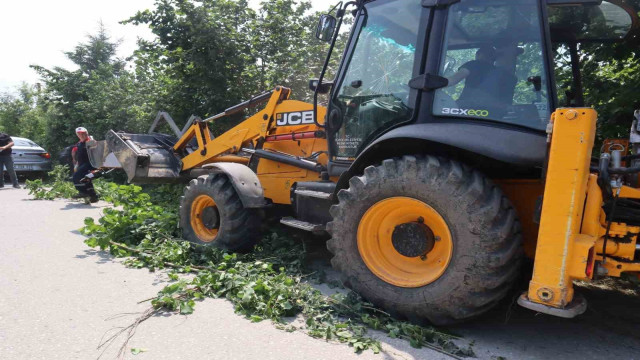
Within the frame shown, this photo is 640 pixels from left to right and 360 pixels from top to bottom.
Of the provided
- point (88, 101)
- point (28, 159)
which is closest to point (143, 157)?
point (28, 159)

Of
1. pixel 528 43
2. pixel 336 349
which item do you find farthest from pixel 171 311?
pixel 528 43

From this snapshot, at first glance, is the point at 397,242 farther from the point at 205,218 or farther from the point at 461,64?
the point at 205,218

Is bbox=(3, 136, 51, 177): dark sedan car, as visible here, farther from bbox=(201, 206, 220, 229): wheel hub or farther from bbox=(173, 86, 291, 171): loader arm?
bbox=(201, 206, 220, 229): wheel hub

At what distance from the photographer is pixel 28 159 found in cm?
1347

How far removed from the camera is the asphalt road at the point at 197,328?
115 inches

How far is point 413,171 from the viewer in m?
3.24

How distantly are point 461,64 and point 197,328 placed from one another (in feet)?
9.29

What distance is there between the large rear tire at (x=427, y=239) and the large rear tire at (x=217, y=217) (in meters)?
1.67

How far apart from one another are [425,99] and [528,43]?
32.7 inches

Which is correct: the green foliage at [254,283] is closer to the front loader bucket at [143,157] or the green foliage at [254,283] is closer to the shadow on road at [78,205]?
the front loader bucket at [143,157]

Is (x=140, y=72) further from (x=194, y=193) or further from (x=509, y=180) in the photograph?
(x=509, y=180)

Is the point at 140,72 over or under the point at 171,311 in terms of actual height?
over

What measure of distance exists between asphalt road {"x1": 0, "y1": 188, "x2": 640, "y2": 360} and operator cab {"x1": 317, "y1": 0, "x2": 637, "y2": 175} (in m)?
1.32

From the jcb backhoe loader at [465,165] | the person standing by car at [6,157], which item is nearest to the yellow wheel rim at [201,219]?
the jcb backhoe loader at [465,165]
